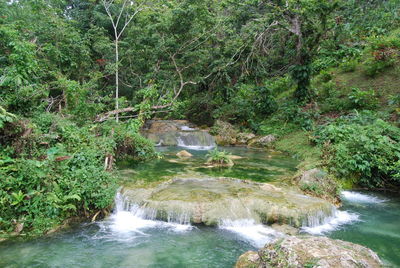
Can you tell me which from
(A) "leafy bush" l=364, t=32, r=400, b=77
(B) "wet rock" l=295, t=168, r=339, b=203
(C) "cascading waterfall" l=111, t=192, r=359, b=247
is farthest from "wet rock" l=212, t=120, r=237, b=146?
(C) "cascading waterfall" l=111, t=192, r=359, b=247

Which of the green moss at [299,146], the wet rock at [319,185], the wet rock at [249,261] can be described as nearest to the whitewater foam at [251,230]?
the wet rock at [249,261]

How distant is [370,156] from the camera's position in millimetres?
8711

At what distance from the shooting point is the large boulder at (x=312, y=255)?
349cm

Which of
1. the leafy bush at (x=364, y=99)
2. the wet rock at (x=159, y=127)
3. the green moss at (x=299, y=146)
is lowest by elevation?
the green moss at (x=299, y=146)

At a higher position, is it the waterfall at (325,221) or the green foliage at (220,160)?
the green foliage at (220,160)

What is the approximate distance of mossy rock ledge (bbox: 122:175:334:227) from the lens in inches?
251

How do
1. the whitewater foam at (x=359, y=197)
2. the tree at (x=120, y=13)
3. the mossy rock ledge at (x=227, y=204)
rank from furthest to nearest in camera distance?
the tree at (x=120, y=13) → the whitewater foam at (x=359, y=197) → the mossy rock ledge at (x=227, y=204)

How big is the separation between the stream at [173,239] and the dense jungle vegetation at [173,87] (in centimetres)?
52

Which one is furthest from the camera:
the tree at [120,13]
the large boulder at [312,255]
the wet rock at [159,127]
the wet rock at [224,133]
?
the wet rock at [159,127]

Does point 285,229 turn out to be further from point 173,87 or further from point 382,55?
point 382,55

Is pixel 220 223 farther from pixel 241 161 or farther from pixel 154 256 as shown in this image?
pixel 241 161

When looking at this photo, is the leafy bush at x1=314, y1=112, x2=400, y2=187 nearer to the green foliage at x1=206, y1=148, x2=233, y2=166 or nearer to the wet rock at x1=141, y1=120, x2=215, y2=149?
the green foliage at x1=206, y1=148, x2=233, y2=166

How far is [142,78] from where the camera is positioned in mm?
16906

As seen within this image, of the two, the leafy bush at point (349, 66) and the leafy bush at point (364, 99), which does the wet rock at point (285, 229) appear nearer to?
the leafy bush at point (364, 99)
